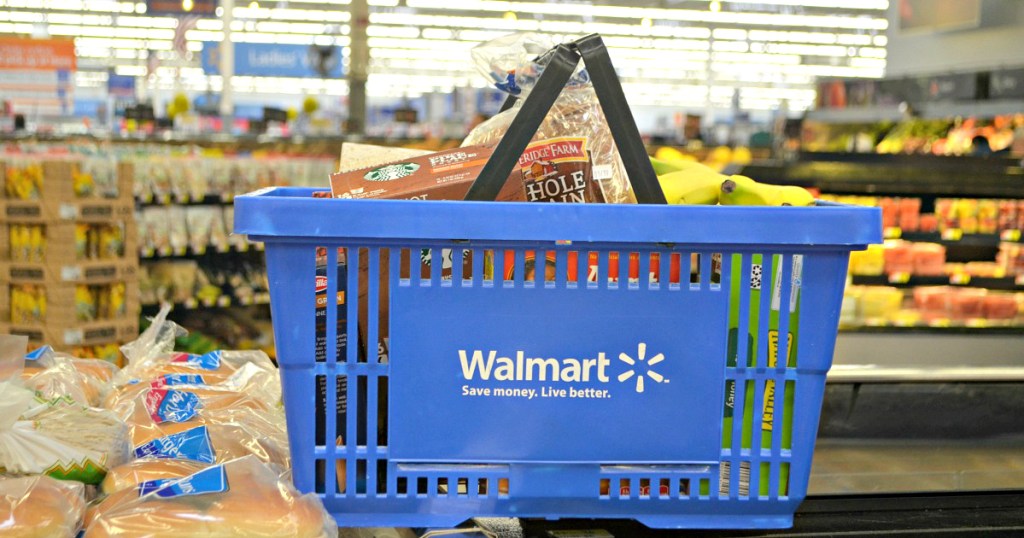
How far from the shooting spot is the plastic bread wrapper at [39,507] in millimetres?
922

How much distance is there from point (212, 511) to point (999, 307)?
19.6 ft

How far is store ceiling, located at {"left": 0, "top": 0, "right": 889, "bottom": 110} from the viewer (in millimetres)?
21688

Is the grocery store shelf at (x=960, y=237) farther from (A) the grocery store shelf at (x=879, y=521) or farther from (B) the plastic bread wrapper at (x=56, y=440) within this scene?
(B) the plastic bread wrapper at (x=56, y=440)

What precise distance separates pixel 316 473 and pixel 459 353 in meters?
0.20

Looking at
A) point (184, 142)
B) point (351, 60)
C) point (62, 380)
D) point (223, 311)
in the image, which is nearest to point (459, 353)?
point (62, 380)

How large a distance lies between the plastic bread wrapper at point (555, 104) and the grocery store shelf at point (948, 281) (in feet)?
17.2

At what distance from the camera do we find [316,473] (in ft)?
3.36

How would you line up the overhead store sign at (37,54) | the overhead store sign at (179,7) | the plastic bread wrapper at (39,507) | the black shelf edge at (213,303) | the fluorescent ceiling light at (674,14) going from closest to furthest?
1. the plastic bread wrapper at (39,507)
2. the black shelf edge at (213,303)
3. the overhead store sign at (37,54)
4. the overhead store sign at (179,7)
5. the fluorescent ceiling light at (674,14)

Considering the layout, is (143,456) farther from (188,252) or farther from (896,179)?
(188,252)

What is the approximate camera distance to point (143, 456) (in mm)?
1124

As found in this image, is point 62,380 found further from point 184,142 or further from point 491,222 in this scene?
point 184,142

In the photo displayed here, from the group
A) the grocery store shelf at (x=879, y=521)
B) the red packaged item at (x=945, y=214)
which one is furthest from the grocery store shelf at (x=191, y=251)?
the grocery store shelf at (x=879, y=521)

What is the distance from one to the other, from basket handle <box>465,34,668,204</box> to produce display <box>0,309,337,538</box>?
374mm

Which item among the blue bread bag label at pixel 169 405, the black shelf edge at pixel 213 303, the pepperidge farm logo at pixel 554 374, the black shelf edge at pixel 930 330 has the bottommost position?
the black shelf edge at pixel 213 303
